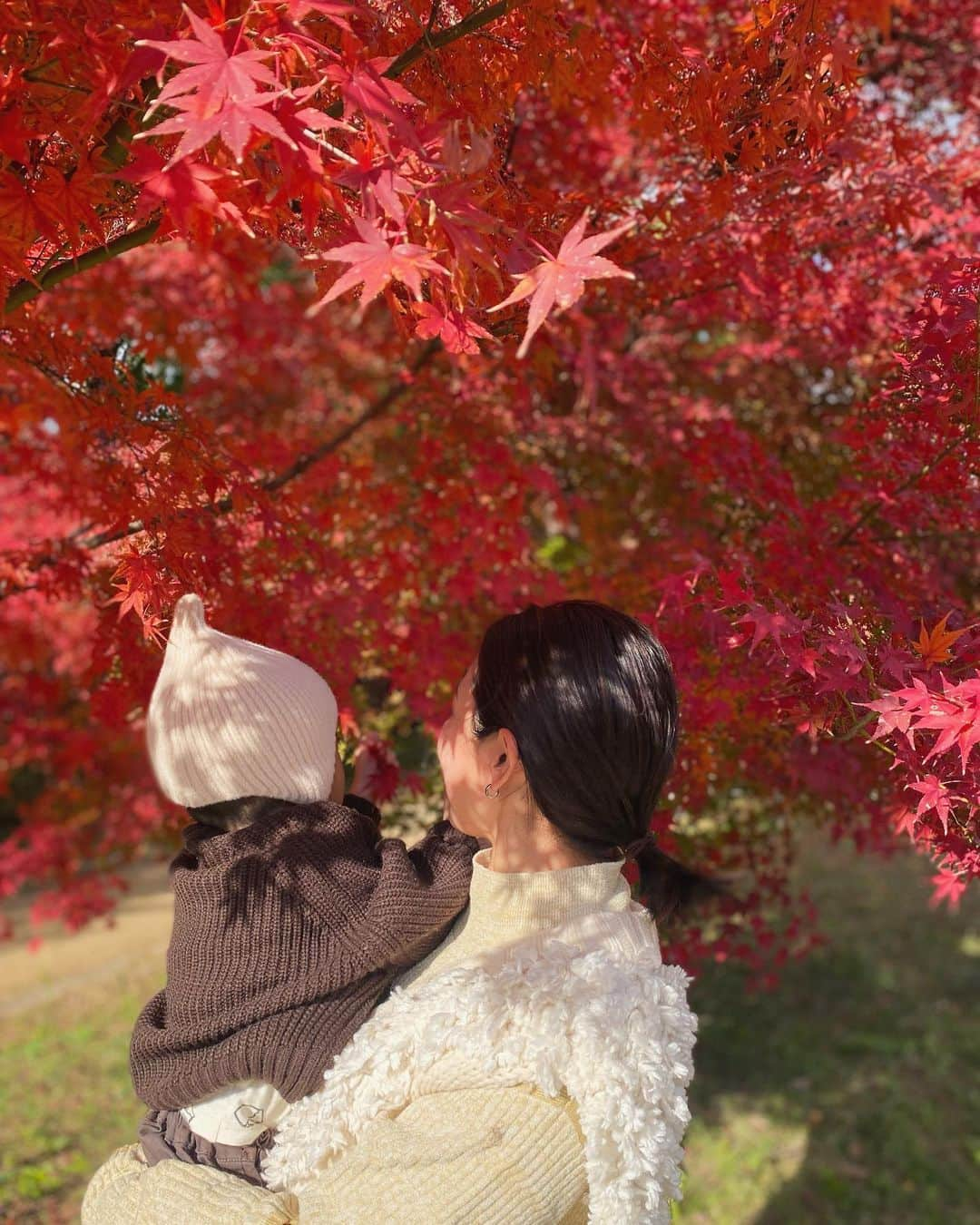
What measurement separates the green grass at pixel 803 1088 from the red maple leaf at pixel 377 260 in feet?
13.1

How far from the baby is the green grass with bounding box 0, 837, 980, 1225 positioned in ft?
10.2

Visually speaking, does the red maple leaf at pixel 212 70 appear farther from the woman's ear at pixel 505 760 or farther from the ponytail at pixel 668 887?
the ponytail at pixel 668 887

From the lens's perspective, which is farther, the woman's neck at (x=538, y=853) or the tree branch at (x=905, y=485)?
the tree branch at (x=905, y=485)

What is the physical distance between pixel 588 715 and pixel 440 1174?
0.67m

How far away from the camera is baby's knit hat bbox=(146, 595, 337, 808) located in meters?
1.73

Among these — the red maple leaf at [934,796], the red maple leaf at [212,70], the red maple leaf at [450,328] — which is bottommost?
the red maple leaf at [934,796]

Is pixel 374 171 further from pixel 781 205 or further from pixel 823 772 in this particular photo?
pixel 823 772

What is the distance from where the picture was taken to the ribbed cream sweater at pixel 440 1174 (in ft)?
4.67

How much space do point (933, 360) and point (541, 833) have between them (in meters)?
1.33

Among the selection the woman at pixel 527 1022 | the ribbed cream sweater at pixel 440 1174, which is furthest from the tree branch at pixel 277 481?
the ribbed cream sweater at pixel 440 1174

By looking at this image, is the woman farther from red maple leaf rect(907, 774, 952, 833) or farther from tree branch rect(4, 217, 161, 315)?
tree branch rect(4, 217, 161, 315)

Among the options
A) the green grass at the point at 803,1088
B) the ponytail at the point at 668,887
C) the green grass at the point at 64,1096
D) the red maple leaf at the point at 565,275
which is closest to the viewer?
the red maple leaf at the point at 565,275

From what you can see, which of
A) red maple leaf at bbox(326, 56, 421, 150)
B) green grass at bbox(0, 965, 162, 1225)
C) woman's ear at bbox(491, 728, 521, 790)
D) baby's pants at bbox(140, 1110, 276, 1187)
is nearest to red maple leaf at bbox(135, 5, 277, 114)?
red maple leaf at bbox(326, 56, 421, 150)

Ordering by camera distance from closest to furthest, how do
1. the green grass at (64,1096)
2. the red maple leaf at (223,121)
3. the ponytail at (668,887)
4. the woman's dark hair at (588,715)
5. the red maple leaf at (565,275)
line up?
the red maple leaf at (223,121)
the red maple leaf at (565,275)
the woman's dark hair at (588,715)
the ponytail at (668,887)
the green grass at (64,1096)
